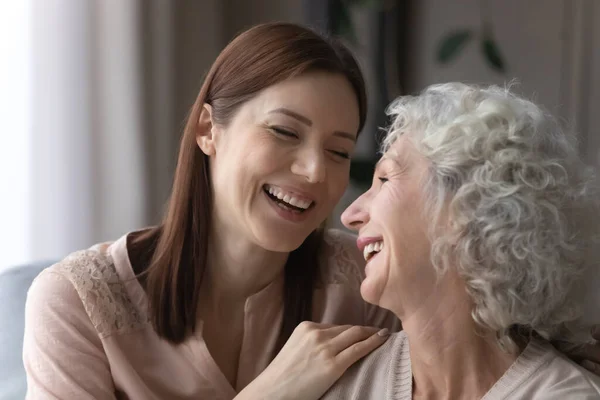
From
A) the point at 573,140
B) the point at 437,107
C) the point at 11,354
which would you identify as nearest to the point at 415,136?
the point at 437,107

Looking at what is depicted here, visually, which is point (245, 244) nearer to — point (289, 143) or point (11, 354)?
point (289, 143)

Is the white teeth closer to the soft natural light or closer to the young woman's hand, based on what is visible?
the young woman's hand

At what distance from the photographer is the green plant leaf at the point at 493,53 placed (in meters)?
2.87

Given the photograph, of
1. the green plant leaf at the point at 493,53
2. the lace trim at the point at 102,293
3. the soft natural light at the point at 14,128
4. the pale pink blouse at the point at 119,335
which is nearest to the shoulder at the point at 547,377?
the pale pink blouse at the point at 119,335

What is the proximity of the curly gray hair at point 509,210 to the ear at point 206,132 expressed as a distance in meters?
0.57

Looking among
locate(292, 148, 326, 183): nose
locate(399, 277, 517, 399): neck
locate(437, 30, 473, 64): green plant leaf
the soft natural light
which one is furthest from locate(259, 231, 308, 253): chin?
locate(437, 30, 473, 64): green plant leaf

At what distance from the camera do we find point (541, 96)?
2771mm

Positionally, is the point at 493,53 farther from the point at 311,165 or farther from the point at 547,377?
the point at 547,377

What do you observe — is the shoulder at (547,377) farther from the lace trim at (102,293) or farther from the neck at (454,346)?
the lace trim at (102,293)

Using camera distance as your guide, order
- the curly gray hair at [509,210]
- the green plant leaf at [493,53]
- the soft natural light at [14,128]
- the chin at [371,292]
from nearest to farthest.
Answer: the curly gray hair at [509,210], the chin at [371,292], the soft natural light at [14,128], the green plant leaf at [493,53]

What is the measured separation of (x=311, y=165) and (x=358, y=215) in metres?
0.20

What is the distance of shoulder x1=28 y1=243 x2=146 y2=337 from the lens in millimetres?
1553

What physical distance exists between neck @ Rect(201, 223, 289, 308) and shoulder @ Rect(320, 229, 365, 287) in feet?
0.41

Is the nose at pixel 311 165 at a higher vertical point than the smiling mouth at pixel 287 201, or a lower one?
higher
